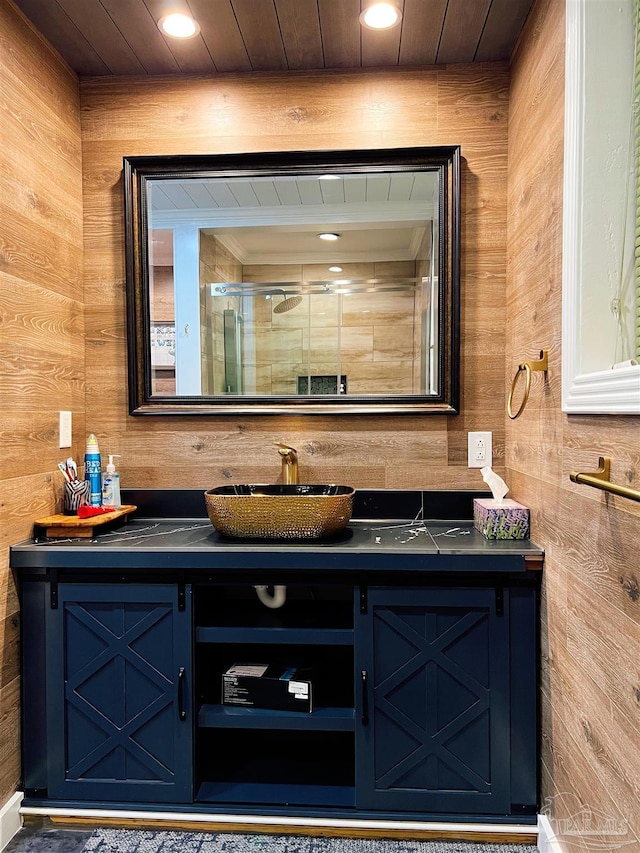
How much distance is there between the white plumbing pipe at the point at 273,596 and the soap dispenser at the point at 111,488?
633 mm

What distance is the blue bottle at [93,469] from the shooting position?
1955mm

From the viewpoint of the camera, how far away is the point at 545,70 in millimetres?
1597

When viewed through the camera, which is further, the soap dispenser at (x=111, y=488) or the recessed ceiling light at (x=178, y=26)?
the soap dispenser at (x=111, y=488)

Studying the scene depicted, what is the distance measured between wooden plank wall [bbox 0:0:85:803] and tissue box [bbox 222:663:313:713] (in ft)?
2.17

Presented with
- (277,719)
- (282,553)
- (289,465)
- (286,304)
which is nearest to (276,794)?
(277,719)

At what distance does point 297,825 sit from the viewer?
5.49 feet

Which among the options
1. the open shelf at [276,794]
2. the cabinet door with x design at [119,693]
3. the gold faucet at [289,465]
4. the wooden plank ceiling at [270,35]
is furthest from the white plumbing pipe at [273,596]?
the wooden plank ceiling at [270,35]

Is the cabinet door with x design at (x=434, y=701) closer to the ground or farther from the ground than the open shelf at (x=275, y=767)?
farther from the ground

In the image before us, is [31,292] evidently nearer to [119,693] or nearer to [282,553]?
[282,553]

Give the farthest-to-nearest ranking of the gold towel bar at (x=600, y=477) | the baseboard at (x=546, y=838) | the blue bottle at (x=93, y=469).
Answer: the blue bottle at (x=93, y=469) < the baseboard at (x=546, y=838) < the gold towel bar at (x=600, y=477)

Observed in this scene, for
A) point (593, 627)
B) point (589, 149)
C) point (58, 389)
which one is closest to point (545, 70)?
point (589, 149)

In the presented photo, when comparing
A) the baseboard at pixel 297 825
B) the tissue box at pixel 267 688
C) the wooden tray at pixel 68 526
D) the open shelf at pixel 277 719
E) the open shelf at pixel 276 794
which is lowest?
the baseboard at pixel 297 825

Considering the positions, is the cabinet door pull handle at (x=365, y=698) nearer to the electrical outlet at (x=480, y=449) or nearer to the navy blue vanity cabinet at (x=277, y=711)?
the navy blue vanity cabinet at (x=277, y=711)

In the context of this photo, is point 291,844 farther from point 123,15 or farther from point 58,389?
point 123,15
